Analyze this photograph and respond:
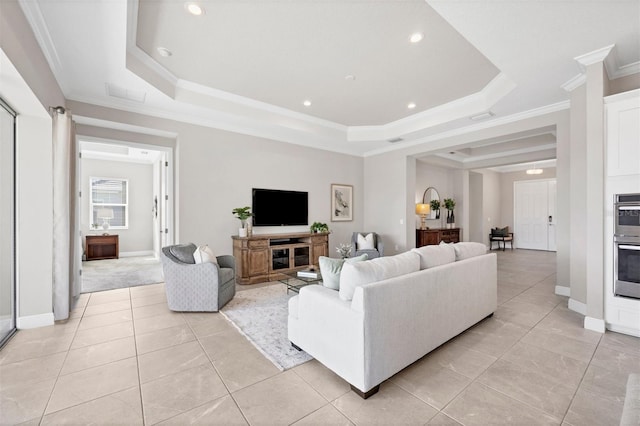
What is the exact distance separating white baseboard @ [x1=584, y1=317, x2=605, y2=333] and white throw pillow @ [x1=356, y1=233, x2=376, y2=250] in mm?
3542

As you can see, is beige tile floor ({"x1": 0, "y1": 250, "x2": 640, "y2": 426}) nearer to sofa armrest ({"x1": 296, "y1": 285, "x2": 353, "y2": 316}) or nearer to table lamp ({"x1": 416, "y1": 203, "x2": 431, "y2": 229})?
sofa armrest ({"x1": 296, "y1": 285, "x2": 353, "y2": 316})

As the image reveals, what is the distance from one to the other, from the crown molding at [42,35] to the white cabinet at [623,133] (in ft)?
17.8

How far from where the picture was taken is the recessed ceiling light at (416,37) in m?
2.98

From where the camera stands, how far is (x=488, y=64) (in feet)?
Answer: 11.7

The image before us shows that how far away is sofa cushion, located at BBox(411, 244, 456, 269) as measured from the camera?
258cm

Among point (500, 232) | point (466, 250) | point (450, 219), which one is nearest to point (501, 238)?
point (500, 232)

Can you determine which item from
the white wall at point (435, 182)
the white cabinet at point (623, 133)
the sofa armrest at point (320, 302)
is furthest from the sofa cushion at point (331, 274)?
the white wall at point (435, 182)

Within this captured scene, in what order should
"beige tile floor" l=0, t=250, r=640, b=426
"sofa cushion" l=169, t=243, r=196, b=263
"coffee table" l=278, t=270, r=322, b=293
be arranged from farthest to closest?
1. "sofa cushion" l=169, t=243, r=196, b=263
2. "coffee table" l=278, t=270, r=322, b=293
3. "beige tile floor" l=0, t=250, r=640, b=426

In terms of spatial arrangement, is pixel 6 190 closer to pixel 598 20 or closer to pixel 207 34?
pixel 207 34

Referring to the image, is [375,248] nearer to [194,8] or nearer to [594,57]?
[594,57]

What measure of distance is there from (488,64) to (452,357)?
3.48m

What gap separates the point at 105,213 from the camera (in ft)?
25.6

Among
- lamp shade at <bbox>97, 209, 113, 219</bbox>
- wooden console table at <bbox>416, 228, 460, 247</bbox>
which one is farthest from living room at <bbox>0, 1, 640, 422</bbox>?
lamp shade at <bbox>97, 209, 113, 219</bbox>

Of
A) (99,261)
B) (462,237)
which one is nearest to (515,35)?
(462,237)
